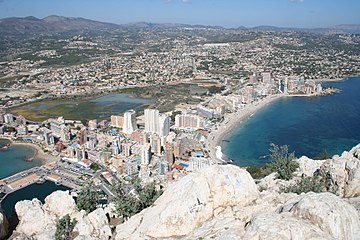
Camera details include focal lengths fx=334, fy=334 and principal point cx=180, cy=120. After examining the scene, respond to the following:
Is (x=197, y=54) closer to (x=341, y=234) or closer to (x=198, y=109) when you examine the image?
A: (x=198, y=109)

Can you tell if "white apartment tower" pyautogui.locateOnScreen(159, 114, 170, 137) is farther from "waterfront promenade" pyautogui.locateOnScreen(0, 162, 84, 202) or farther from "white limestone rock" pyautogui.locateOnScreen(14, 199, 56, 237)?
"white limestone rock" pyautogui.locateOnScreen(14, 199, 56, 237)

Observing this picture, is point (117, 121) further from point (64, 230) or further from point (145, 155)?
point (64, 230)

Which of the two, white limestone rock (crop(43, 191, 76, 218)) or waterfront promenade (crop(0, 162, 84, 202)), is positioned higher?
white limestone rock (crop(43, 191, 76, 218))

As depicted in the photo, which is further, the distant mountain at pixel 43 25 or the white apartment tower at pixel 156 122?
the distant mountain at pixel 43 25

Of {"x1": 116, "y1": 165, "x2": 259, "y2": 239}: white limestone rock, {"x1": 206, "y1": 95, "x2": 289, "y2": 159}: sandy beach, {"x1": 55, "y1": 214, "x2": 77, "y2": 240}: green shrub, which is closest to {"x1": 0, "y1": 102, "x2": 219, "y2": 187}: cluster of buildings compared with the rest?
{"x1": 206, "y1": 95, "x2": 289, "y2": 159}: sandy beach

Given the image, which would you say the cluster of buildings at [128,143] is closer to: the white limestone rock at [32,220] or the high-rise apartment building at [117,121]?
the high-rise apartment building at [117,121]

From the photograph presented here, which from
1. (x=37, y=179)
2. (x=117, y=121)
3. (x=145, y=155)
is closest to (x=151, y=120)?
(x=117, y=121)

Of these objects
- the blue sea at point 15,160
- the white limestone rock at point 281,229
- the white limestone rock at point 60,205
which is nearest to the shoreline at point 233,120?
the blue sea at point 15,160
